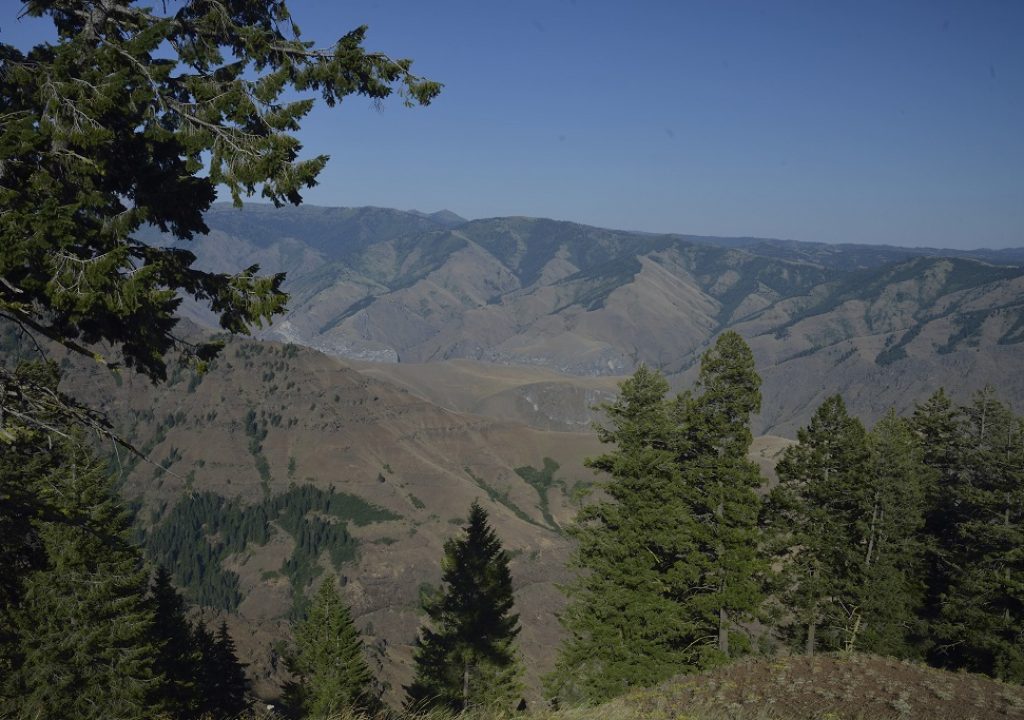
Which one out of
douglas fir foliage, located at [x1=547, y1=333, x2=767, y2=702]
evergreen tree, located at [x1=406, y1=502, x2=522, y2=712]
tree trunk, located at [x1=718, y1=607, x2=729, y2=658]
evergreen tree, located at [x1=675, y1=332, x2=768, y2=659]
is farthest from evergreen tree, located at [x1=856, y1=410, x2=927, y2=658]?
evergreen tree, located at [x1=406, y1=502, x2=522, y2=712]

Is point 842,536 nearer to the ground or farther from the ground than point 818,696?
nearer to the ground

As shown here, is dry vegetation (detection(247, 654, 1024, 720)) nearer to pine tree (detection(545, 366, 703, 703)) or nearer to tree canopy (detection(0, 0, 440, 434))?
pine tree (detection(545, 366, 703, 703))

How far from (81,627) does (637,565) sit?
17241 mm

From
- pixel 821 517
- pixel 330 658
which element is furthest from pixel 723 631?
pixel 330 658

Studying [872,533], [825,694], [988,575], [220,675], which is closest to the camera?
[825,694]

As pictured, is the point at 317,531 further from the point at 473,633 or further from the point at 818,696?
the point at 818,696

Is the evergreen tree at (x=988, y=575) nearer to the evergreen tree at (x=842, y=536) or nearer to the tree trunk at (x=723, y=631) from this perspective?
the evergreen tree at (x=842, y=536)

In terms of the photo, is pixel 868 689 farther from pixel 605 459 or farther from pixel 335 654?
pixel 335 654

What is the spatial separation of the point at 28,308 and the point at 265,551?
178 meters

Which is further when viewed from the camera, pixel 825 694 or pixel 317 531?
pixel 317 531

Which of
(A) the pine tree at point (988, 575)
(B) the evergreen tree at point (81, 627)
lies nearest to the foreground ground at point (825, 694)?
(A) the pine tree at point (988, 575)

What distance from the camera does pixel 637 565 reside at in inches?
867

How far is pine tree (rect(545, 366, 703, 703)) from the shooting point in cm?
2173

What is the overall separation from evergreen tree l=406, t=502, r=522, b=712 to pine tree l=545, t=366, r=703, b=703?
29.2 ft
